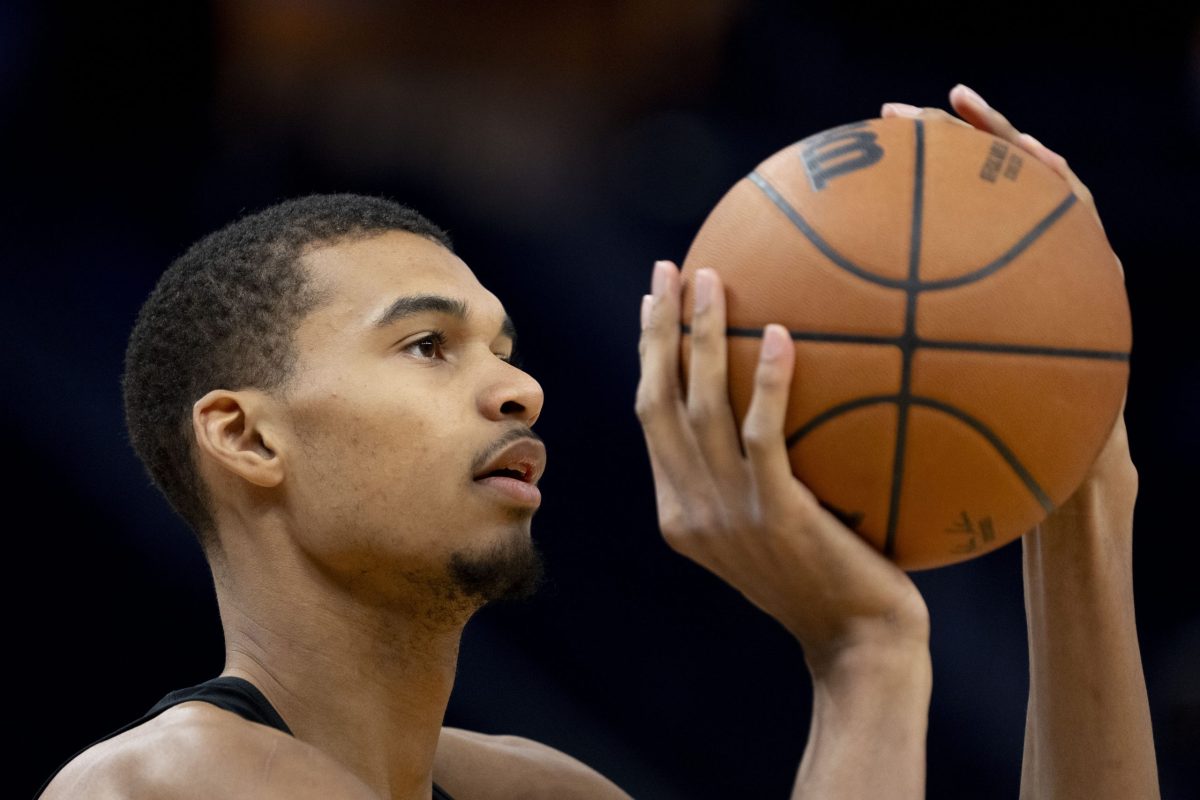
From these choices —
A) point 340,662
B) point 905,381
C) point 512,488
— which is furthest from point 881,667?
point 340,662

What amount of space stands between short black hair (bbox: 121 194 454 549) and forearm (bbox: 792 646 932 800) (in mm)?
1288

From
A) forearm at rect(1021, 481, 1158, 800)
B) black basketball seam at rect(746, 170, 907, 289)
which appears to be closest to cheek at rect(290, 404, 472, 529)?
black basketball seam at rect(746, 170, 907, 289)

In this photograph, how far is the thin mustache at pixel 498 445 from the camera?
8.93 ft

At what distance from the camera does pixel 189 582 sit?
484 cm

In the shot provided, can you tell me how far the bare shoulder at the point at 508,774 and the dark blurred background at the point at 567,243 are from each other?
1.66m

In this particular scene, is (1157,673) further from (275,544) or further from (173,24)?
(173,24)

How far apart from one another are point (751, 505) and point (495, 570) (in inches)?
32.4

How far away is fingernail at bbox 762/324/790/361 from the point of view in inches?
77.7

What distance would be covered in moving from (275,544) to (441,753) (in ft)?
2.40

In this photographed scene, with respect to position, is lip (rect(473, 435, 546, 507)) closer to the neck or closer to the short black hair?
the neck

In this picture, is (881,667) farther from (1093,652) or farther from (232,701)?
(232,701)

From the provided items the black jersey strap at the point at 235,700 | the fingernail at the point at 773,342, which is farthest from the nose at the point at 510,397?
the fingernail at the point at 773,342

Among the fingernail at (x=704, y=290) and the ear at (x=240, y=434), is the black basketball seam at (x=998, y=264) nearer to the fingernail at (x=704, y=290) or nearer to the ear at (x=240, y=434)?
the fingernail at (x=704, y=290)

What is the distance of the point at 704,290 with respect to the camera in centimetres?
206
